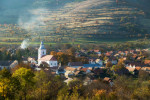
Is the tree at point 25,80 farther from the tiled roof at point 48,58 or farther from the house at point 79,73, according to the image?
the tiled roof at point 48,58

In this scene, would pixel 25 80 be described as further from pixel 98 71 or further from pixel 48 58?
pixel 48 58

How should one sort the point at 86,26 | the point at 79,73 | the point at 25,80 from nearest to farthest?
the point at 25,80, the point at 79,73, the point at 86,26

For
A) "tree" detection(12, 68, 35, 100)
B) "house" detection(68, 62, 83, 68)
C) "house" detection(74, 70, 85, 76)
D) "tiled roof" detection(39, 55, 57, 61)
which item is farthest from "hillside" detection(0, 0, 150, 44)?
"tree" detection(12, 68, 35, 100)

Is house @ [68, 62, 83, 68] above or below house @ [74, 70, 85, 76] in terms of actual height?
below

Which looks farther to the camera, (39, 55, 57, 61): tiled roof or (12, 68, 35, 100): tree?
(39, 55, 57, 61): tiled roof

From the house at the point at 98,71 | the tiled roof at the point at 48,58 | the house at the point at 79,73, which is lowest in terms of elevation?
the house at the point at 98,71

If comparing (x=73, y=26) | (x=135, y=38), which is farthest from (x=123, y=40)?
(x=73, y=26)

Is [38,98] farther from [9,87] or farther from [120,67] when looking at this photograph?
[120,67]

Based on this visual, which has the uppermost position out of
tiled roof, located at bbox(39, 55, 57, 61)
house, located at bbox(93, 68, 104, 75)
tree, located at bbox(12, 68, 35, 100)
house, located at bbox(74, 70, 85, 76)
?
tree, located at bbox(12, 68, 35, 100)

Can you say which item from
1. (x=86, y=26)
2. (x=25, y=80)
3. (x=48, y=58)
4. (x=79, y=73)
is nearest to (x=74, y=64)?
(x=48, y=58)

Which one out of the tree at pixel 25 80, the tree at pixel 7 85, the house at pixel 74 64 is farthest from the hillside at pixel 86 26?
the tree at pixel 7 85

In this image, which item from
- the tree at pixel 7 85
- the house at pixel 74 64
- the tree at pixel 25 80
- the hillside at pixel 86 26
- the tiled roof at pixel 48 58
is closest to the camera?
the tree at pixel 7 85

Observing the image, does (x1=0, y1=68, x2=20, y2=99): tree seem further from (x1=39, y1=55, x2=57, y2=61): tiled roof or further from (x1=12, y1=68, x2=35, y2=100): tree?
(x1=39, y1=55, x2=57, y2=61): tiled roof
